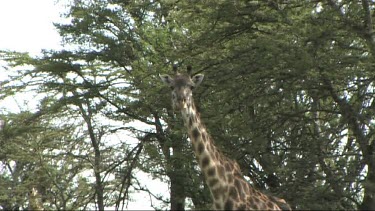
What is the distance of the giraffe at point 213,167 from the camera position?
409 inches

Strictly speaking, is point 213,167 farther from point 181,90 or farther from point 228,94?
point 228,94

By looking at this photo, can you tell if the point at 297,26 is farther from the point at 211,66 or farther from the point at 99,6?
the point at 99,6

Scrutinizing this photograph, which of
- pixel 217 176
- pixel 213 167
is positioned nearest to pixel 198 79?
pixel 213 167

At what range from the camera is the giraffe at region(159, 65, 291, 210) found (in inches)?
409

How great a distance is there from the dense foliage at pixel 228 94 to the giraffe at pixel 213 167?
3.64 metres

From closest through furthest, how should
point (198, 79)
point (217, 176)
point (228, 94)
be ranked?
point (217, 176) → point (198, 79) → point (228, 94)

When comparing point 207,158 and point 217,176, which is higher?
point 207,158

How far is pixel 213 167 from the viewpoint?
1048 centimetres

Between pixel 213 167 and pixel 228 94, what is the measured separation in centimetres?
557

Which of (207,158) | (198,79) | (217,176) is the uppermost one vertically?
(198,79)

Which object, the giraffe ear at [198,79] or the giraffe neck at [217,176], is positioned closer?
the giraffe neck at [217,176]

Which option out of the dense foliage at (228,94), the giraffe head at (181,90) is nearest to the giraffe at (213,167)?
the giraffe head at (181,90)

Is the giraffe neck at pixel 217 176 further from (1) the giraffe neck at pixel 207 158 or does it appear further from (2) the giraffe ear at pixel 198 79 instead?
Answer: (2) the giraffe ear at pixel 198 79

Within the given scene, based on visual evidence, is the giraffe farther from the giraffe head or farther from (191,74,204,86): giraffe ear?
(191,74,204,86): giraffe ear
